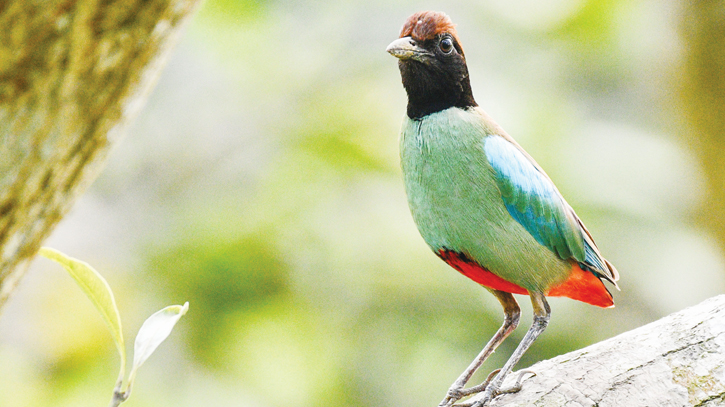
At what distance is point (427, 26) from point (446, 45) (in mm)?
99

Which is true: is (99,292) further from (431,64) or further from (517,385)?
(517,385)

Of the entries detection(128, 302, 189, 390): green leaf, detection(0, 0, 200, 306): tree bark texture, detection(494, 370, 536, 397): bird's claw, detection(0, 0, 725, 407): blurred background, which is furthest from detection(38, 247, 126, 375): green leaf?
detection(0, 0, 725, 407): blurred background

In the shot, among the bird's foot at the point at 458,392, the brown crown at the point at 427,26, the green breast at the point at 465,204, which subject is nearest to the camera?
the green breast at the point at 465,204

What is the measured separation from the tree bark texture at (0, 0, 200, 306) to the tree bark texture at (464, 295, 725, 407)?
5.71ft

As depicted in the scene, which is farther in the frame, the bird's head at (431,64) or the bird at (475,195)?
the bird's head at (431,64)

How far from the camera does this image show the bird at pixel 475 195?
217cm

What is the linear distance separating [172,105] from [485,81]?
3333mm

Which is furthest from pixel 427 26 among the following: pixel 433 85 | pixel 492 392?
pixel 492 392

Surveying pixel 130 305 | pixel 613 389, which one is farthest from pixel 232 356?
pixel 613 389

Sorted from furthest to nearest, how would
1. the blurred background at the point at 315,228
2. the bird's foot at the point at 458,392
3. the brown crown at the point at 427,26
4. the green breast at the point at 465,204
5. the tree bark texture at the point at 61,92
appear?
1. the blurred background at the point at 315,228
2. the bird's foot at the point at 458,392
3. the brown crown at the point at 427,26
4. the green breast at the point at 465,204
5. the tree bark texture at the point at 61,92

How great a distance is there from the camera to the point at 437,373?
19.7 feet

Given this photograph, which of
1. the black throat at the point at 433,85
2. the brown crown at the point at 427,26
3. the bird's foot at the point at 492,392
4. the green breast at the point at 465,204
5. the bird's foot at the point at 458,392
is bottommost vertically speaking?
the bird's foot at the point at 458,392

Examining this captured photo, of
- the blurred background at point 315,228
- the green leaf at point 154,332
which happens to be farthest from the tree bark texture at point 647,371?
the blurred background at point 315,228

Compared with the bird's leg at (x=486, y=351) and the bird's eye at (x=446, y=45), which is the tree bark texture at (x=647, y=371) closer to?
the bird's leg at (x=486, y=351)
